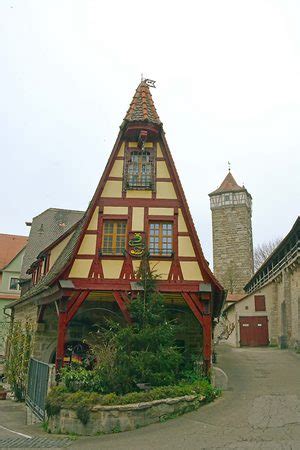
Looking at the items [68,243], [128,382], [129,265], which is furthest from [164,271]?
[68,243]

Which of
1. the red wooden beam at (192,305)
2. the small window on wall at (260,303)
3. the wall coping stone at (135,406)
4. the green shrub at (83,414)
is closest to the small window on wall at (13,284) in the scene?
the small window on wall at (260,303)

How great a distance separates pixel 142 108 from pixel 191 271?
6153mm

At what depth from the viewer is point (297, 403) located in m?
11.5

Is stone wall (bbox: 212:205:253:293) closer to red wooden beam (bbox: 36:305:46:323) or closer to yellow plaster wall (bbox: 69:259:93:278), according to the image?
red wooden beam (bbox: 36:305:46:323)

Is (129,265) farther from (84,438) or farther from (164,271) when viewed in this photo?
(84,438)

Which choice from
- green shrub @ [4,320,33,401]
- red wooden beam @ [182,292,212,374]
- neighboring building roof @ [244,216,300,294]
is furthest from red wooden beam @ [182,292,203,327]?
neighboring building roof @ [244,216,300,294]

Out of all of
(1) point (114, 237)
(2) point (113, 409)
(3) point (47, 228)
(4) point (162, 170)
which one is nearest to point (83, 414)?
(2) point (113, 409)

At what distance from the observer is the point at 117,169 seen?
15.7m

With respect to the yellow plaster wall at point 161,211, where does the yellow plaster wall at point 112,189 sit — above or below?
above

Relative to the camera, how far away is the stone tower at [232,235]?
2244 inches

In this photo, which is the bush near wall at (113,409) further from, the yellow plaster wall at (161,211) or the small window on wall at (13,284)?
the small window on wall at (13,284)

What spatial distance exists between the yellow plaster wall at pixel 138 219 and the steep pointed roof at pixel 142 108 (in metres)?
3.12

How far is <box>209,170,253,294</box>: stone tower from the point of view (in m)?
57.0

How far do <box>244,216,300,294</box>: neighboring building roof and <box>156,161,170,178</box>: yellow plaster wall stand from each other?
1089 cm
